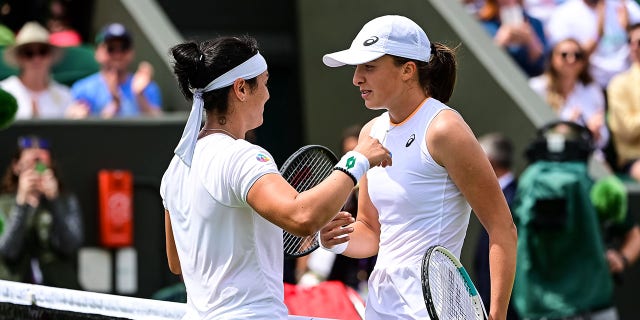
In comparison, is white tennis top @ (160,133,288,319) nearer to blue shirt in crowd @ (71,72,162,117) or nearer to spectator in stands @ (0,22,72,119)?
spectator in stands @ (0,22,72,119)

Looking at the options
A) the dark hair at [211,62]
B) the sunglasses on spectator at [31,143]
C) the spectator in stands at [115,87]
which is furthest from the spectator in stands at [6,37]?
the dark hair at [211,62]

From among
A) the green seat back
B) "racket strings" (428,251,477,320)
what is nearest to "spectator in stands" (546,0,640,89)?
the green seat back

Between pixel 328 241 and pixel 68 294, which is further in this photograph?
pixel 68 294

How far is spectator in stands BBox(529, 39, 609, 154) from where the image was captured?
9664mm

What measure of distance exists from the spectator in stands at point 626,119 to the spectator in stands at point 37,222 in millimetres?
3760

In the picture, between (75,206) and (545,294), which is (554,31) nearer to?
Answer: (545,294)

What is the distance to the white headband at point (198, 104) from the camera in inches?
154

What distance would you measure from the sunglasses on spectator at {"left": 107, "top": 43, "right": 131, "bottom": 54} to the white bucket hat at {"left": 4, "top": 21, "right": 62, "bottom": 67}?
15.5 inches

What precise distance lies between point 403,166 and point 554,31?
6709 millimetres

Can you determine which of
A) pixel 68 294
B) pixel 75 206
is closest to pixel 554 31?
pixel 75 206

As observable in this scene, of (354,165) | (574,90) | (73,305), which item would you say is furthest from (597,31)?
(354,165)

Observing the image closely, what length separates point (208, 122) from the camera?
399 centimetres

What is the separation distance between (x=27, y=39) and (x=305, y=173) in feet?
17.3

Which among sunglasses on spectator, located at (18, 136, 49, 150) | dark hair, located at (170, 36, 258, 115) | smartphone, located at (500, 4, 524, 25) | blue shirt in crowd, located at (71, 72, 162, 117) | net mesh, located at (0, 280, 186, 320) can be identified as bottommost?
sunglasses on spectator, located at (18, 136, 49, 150)
